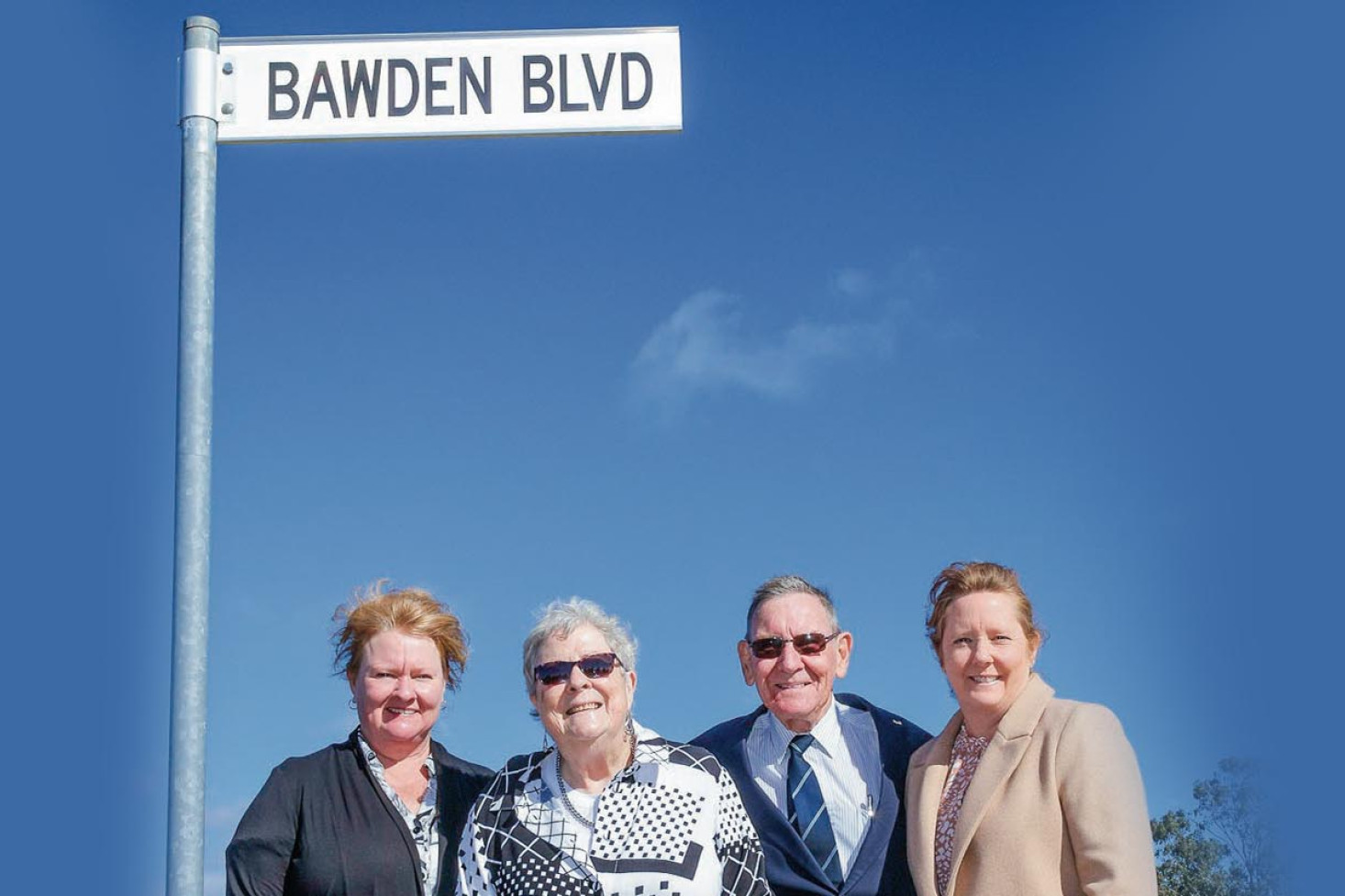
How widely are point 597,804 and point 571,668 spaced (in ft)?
1.64

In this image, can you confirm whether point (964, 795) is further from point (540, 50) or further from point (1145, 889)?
point (540, 50)

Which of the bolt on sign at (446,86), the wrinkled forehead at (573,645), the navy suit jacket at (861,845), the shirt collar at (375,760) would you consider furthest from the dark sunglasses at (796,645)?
the bolt on sign at (446,86)

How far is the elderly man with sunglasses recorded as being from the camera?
5371 millimetres

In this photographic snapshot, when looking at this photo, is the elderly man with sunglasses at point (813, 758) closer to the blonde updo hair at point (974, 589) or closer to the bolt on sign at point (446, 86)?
the blonde updo hair at point (974, 589)

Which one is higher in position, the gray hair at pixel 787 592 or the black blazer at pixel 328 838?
the gray hair at pixel 787 592

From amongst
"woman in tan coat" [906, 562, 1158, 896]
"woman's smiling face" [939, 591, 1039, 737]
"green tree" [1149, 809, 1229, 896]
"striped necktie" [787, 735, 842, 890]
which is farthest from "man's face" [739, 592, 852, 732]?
"green tree" [1149, 809, 1229, 896]

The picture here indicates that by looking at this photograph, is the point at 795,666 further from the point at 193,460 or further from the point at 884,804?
the point at 193,460

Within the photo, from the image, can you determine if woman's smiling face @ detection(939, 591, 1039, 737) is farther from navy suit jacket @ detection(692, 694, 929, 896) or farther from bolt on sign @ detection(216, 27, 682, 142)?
bolt on sign @ detection(216, 27, 682, 142)

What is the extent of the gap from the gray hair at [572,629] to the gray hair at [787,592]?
2.17 ft

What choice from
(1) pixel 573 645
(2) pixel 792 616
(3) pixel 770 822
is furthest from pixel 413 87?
A: (3) pixel 770 822

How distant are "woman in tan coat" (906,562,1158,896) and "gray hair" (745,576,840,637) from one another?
417 millimetres

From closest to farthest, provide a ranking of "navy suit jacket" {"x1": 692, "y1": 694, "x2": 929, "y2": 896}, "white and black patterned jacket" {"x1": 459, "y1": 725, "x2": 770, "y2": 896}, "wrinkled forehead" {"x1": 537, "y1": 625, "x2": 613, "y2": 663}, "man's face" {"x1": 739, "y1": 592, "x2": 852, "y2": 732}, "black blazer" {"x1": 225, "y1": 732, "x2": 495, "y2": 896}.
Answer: "white and black patterned jacket" {"x1": 459, "y1": 725, "x2": 770, "y2": 896}
"black blazer" {"x1": 225, "y1": 732, "x2": 495, "y2": 896}
"wrinkled forehead" {"x1": 537, "y1": 625, "x2": 613, "y2": 663}
"navy suit jacket" {"x1": 692, "y1": 694, "x2": 929, "y2": 896}
"man's face" {"x1": 739, "y1": 592, "x2": 852, "y2": 732}

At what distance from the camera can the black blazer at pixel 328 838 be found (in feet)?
16.5

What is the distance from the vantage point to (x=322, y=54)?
445 cm
